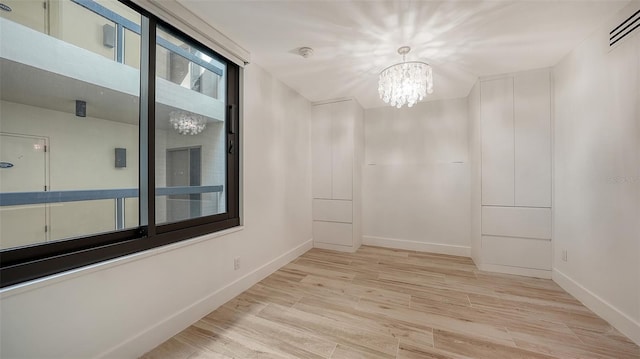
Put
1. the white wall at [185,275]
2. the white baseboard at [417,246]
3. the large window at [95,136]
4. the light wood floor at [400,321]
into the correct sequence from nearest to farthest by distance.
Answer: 1. the white wall at [185,275]
2. the large window at [95,136]
3. the light wood floor at [400,321]
4. the white baseboard at [417,246]

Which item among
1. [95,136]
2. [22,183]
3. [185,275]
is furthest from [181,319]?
[95,136]

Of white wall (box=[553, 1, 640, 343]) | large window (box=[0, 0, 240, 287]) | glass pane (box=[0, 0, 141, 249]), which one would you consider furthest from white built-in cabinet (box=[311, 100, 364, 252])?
glass pane (box=[0, 0, 141, 249])

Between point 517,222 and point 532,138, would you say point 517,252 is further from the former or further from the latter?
point 532,138

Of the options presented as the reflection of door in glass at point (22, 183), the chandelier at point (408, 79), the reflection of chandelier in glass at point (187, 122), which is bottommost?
the reflection of door in glass at point (22, 183)

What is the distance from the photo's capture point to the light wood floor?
1548 mm

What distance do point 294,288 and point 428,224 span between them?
238cm

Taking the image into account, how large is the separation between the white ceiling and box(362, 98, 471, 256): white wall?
104cm

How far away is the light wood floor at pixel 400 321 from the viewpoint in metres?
1.55

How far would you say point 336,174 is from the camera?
144 inches

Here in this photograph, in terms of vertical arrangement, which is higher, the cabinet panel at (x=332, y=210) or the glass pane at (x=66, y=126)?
the glass pane at (x=66, y=126)

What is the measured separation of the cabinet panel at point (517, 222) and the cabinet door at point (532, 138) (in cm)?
9

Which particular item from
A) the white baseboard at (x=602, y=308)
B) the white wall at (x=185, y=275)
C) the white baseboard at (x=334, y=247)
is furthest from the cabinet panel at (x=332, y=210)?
the white baseboard at (x=602, y=308)

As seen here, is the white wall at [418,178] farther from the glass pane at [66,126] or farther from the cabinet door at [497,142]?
the glass pane at [66,126]

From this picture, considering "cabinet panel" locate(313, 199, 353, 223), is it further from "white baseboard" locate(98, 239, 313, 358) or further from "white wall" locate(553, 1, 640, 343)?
"white wall" locate(553, 1, 640, 343)
